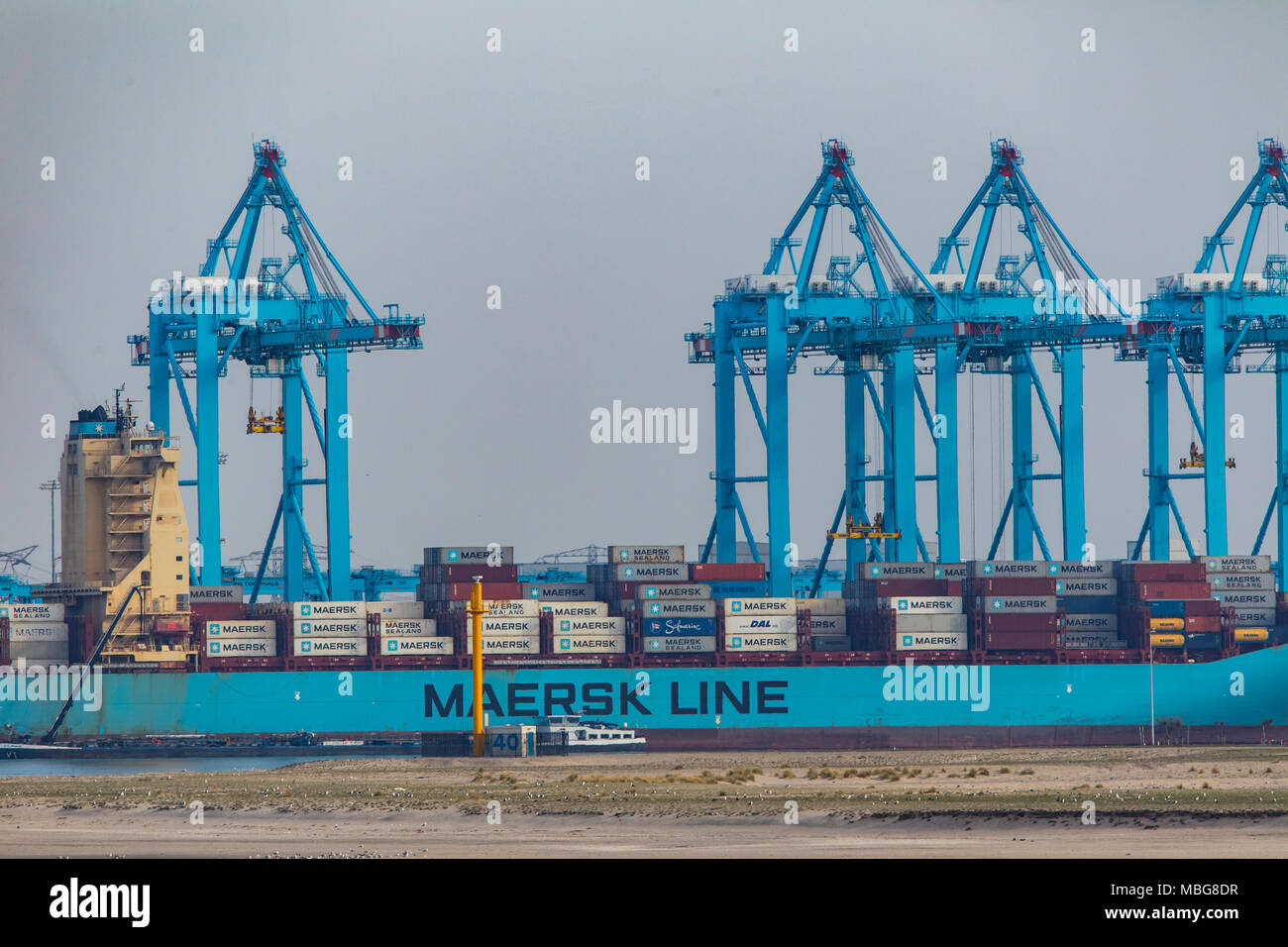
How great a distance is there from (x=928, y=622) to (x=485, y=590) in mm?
15573

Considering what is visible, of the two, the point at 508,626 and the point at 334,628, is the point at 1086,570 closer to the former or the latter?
the point at 508,626

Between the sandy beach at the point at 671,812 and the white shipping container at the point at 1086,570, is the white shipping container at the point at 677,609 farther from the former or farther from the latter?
the sandy beach at the point at 671,812

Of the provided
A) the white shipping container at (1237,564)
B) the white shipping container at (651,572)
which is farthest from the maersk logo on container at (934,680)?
the white shipping container at (1237,564)

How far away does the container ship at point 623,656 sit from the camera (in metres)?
76.2

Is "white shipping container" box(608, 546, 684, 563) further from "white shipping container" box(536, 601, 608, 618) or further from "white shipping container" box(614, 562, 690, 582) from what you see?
"white shipping container" box(536, 601, 608, 618)

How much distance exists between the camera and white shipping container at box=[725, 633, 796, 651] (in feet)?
254

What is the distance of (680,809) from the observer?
Answer: 38.3m

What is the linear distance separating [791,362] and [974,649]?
47.7 ft

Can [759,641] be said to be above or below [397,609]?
below

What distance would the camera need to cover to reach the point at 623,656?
3041 inches

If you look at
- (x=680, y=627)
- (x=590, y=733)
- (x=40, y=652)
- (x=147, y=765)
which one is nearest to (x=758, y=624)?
(x=680, y=627)

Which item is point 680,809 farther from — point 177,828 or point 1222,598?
point 1222,598
